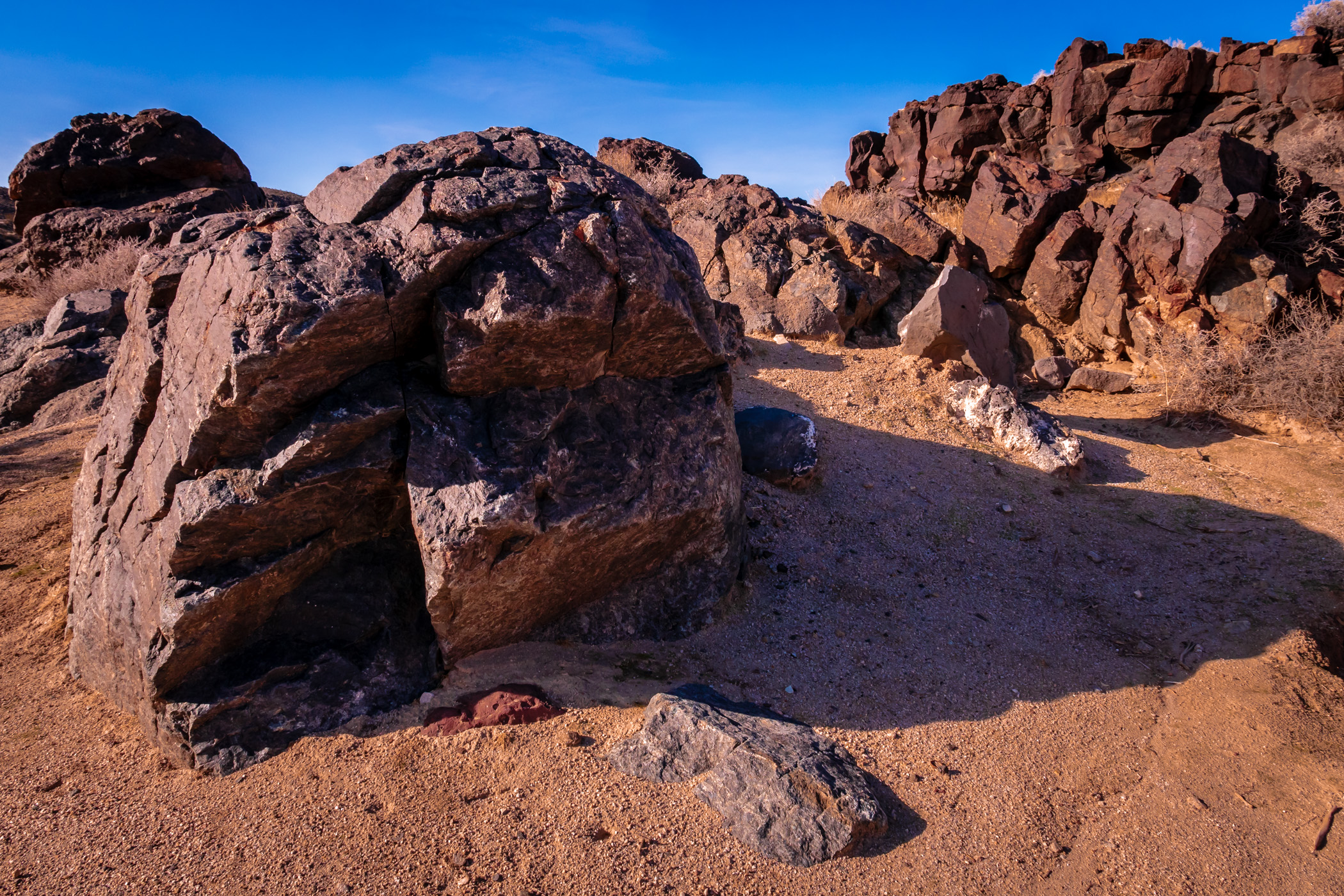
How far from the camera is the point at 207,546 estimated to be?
278 centimetres

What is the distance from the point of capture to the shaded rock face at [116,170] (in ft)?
39.3

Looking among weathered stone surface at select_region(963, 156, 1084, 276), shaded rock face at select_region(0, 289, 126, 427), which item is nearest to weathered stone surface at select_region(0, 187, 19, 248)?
shaded rock face at select_region(0, 289, 126, 427)

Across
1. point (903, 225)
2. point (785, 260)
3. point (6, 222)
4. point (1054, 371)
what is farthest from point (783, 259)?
point (6, 222)

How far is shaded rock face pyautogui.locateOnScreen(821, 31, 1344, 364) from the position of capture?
9539 mm

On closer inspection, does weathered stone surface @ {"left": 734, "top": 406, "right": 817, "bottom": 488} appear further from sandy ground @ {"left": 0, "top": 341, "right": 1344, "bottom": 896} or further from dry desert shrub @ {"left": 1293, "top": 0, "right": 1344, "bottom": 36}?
dry desert shrub @ {"left": 1293, "top": 0, "right": 1344, "bottom": 36}

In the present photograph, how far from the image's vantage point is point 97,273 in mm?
10344

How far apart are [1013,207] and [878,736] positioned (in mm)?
10678

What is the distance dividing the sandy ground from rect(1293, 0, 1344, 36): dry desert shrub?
12989 mm

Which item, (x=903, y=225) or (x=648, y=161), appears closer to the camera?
(x=903, y=225)

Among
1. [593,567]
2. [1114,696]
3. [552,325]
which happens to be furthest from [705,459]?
[1114,696]

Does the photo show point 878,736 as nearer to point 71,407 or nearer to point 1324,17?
point 71,407

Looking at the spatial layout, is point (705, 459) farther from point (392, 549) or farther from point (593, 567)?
point (392, 549)

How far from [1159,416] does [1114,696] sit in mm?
5797

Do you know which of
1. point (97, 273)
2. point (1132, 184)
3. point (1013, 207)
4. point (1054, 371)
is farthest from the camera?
point (1013, 207)
